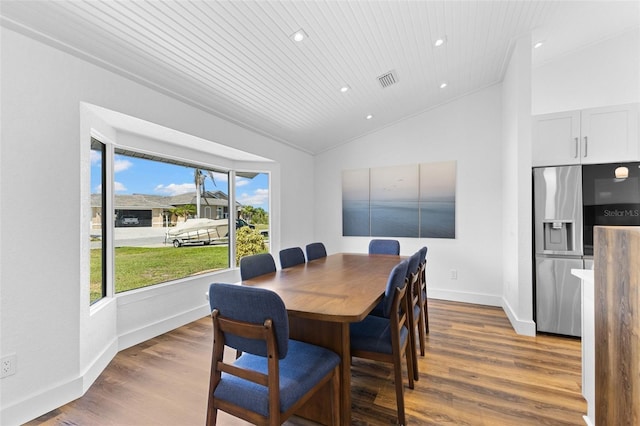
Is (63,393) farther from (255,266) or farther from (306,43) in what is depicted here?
(306,43)

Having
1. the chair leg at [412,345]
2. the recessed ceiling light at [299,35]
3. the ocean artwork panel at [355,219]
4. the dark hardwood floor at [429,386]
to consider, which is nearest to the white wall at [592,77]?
the ocean artwork panel at [355,219]

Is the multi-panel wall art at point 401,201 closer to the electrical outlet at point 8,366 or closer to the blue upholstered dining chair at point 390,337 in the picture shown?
the blue upholstered dining chair at point 390,337

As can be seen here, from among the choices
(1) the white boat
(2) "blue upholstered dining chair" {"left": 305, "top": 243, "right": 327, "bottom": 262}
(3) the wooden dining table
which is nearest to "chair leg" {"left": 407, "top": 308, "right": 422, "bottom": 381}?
(3) the wooden dining table

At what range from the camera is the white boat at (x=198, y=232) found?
370 centimetres

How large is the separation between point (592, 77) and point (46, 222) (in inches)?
236

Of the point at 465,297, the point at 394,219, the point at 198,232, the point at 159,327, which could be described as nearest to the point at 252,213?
the point at 198,232

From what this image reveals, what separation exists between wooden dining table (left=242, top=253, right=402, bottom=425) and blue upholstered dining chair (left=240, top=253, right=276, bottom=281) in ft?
0.34

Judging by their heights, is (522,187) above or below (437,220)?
above

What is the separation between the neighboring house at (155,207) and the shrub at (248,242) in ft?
1.24

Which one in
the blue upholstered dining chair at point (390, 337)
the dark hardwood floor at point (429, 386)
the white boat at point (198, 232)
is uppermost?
the white boat at point (198, 232)

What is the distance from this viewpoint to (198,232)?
3945 mm

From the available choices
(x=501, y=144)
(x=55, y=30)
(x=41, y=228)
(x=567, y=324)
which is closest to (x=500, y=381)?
(x=567, y=324)

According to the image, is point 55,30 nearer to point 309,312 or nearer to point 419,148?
point 309,312

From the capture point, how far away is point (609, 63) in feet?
12.0
